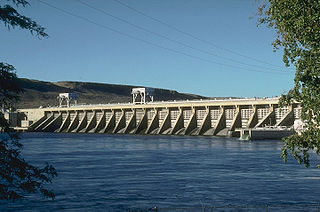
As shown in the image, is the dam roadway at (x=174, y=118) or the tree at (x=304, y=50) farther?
the dam roadway at (x=174, y=118)

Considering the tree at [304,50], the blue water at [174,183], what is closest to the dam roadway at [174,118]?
the blue water at [174,183]

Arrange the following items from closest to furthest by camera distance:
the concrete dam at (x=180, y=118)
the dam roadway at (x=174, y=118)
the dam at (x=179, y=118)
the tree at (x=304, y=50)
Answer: the tree at (x=304, y=50), the concrete dam at (x=180, y=118), the dam at (x=179, y=118), the dam roadway at (x=174, y=118)

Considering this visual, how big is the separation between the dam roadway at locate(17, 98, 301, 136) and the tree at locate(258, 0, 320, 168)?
80.0 meters

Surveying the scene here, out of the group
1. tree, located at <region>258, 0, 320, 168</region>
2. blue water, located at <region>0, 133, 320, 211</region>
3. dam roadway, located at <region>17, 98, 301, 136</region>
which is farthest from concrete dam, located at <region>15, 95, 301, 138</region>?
tree, located at <region>258, 0, 320, 168</region>

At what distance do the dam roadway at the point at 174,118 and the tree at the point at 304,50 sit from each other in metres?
80.0

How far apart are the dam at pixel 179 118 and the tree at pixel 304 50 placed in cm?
6478

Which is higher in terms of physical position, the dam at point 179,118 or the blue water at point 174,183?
the dam at point 179,118

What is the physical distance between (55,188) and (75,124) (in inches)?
4735

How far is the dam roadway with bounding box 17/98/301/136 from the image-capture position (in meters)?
104

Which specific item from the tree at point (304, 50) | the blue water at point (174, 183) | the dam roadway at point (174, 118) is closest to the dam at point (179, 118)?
the dam roadway at point (174, 118)

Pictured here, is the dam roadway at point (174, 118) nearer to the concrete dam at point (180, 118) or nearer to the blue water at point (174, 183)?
the concrete dam at point (180, 118)

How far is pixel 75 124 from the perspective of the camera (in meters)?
155

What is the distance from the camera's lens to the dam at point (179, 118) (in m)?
102

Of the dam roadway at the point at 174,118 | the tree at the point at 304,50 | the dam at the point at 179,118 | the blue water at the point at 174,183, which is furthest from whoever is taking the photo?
the dam roadway at the point at 174,118
